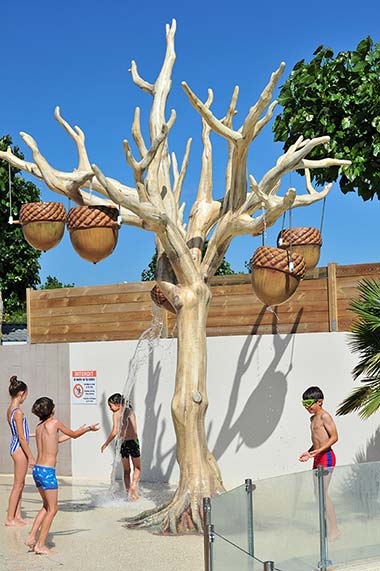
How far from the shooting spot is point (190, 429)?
880 centimetres

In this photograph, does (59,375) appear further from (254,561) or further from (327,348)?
(254,561)

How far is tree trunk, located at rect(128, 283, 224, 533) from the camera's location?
28.1 ft

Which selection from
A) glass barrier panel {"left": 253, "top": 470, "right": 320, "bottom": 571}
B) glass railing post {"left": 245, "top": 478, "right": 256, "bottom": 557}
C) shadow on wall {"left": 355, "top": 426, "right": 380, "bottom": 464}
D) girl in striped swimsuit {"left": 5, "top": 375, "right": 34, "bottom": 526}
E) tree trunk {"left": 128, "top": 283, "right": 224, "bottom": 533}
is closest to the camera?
glass railing post {"left": 245, "top": 478, "right": 256, "bottom": 557}

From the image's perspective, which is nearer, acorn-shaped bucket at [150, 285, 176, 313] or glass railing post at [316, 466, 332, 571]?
glass railing post at [316, 466, 332, 571]

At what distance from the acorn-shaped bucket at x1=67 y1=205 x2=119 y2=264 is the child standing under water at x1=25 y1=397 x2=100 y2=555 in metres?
1.59

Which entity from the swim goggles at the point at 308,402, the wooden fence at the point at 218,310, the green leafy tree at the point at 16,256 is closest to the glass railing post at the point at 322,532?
the swim goggles at the point at 308,402

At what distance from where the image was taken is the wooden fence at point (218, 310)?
10.5 metres

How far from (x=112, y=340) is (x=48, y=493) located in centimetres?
530

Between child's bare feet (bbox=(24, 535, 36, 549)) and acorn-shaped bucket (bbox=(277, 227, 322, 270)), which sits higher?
acorn-shaped bucket (bbox=(277, 227, 322, 270))

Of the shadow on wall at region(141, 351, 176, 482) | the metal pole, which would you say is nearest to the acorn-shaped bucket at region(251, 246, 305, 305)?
the metal pole

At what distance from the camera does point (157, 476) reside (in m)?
12.1

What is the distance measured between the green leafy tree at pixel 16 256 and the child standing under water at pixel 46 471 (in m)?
15.9

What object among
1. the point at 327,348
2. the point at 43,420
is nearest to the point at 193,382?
the point at 43,420

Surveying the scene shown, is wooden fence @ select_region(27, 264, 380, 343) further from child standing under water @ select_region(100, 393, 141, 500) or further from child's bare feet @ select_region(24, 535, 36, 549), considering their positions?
child's bare feet @ select_region(24, 535, 36, 549)
